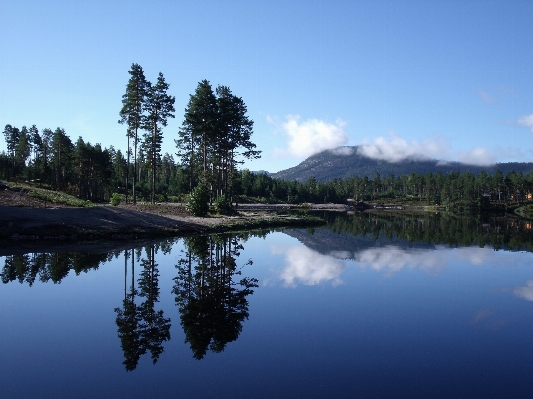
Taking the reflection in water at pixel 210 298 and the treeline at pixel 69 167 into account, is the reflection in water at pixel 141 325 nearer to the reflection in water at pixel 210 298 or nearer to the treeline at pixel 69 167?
the reflection in water at pixel 210 298

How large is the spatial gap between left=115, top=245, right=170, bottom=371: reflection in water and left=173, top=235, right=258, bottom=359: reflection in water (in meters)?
0.70

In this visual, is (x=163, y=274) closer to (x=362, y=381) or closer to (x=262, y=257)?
(x=262, y=257)

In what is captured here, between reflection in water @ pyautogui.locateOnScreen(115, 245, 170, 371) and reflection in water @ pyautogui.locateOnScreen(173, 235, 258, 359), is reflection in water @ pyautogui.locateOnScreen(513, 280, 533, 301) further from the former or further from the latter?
reflection in water @ pyautogui.locateOnScreen(115, 245, 170, 371)

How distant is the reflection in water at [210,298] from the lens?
33.6 ft

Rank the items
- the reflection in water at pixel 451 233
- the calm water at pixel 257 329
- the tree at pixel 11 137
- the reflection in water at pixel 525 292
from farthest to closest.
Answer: the tree at pixel 11 137 < the reflection in water at pixel 451 233 < the reflection in water at pixel 525 292 < the calm water at pixel 257 329

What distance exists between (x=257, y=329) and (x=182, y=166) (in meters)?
79.9

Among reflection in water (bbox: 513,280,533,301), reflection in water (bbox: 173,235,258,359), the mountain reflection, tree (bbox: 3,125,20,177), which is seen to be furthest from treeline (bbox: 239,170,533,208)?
reflection in water (bbox: 513,280,533,301)

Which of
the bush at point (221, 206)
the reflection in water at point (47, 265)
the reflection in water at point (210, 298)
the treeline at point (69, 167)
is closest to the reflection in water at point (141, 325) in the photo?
the reflection in water at point (210, 298)

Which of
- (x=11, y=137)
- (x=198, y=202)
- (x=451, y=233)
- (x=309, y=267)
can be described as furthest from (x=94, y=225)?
(x=11, y=137)

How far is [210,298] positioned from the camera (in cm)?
1369

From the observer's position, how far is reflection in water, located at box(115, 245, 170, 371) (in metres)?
9.23

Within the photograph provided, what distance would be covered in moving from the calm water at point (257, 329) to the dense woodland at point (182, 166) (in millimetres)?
26009

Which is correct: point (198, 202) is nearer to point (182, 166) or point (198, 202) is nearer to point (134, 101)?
point (134, 101)

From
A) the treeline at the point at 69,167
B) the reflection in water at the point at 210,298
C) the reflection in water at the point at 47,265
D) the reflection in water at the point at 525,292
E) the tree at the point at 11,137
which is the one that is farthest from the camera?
the tree at the point at 11,137
